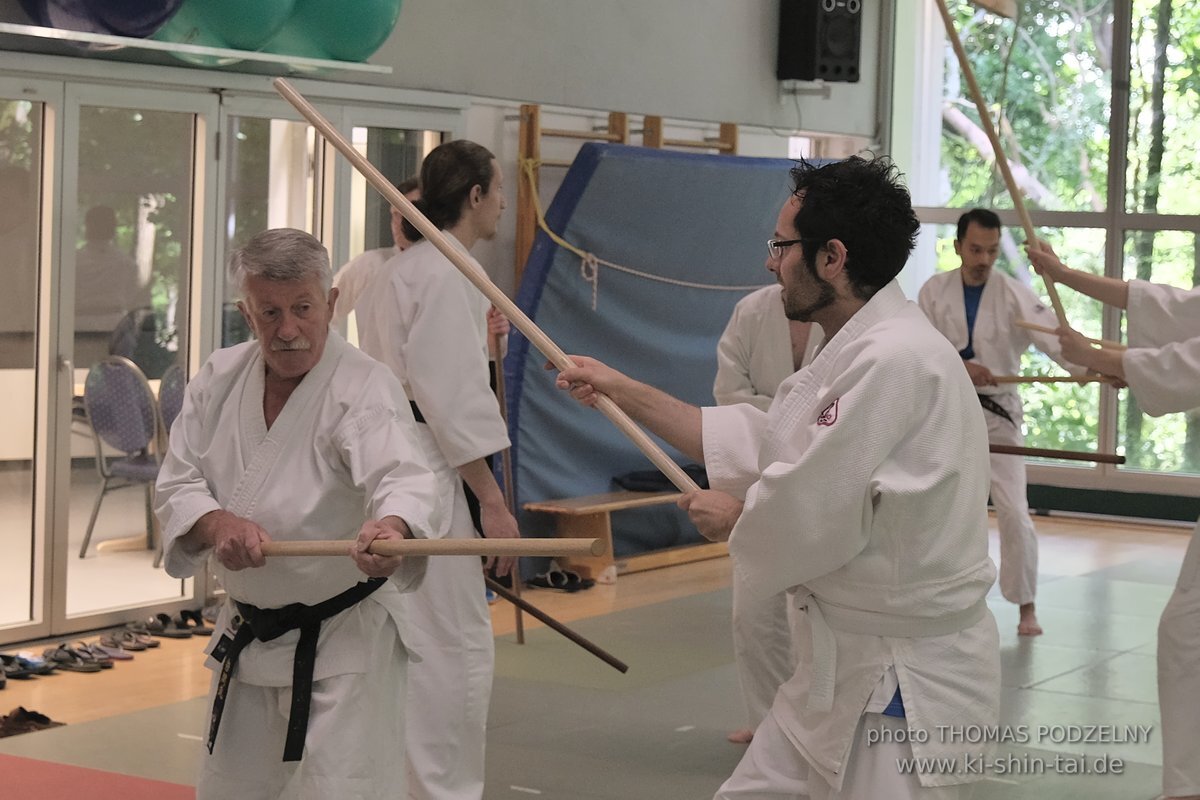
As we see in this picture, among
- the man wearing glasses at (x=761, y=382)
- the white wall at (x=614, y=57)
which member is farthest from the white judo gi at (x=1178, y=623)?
the white wall at (x=614, y=57)

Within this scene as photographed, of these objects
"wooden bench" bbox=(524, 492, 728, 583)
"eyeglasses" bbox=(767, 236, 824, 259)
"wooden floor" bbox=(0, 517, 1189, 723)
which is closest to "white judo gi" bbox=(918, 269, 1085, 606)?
"wooden floor" bbox=(0, 517, 1189, 723)

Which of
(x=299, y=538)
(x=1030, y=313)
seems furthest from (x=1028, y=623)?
(x=299, y=538)

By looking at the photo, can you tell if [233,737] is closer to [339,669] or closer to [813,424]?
[339,669]

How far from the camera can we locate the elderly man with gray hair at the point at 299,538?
2594 millimetres

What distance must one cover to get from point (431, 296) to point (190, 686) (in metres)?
2.11

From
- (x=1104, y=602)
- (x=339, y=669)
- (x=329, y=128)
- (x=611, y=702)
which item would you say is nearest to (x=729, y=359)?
(x=611, y=702)

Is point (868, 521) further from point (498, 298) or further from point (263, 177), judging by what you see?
point (263, 177)

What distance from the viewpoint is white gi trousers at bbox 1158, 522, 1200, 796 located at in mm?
3584

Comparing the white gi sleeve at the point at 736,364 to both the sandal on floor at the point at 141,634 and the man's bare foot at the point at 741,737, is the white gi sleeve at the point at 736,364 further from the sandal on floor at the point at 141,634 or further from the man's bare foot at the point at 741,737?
the sandal on floor at the point at 141,634

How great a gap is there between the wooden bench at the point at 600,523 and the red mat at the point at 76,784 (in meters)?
3.06

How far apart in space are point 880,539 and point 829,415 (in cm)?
19

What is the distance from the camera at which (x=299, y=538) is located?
8.61 ft

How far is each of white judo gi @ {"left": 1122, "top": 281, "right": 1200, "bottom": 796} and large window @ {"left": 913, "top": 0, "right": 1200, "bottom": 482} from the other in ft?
19.5

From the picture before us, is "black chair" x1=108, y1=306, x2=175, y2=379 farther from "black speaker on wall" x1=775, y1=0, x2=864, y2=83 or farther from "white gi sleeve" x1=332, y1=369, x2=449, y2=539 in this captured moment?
"black speaker on wall" x1=775, y1=0, x2=864, y2=83
